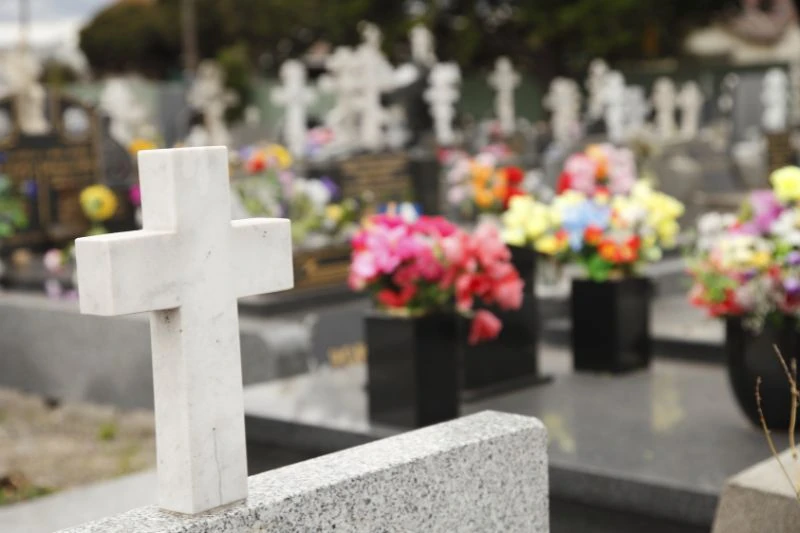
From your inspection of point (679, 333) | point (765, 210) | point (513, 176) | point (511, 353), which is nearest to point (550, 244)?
point (511, 353)

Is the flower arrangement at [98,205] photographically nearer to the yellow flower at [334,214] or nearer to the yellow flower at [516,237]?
the yellow flower at [334,214]

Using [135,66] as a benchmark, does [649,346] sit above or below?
below

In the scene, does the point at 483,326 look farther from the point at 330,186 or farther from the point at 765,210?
the point at 330,186

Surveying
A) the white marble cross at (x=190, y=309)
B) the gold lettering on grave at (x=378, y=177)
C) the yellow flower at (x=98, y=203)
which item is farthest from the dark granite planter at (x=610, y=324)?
the gold lettering on grave at (x=378, y=177)

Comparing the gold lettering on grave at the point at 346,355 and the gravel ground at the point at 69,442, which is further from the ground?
the gold lettering on grave at the point at 346,355

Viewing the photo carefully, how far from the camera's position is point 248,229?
2.60 metres

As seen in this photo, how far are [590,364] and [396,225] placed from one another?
154 centimetres

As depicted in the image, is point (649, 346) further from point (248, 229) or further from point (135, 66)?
point (135, 66)

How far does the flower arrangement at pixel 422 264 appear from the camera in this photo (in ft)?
17.5

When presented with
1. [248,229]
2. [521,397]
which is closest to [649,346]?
[521,397]

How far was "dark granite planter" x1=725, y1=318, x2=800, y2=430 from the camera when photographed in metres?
4.94

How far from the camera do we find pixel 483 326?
19.1ft

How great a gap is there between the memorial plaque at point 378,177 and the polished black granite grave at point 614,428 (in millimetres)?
5724

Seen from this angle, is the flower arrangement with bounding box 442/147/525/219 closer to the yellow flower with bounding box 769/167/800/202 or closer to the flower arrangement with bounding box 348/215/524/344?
the flower arrangement with bounding box 348/215/524/344
